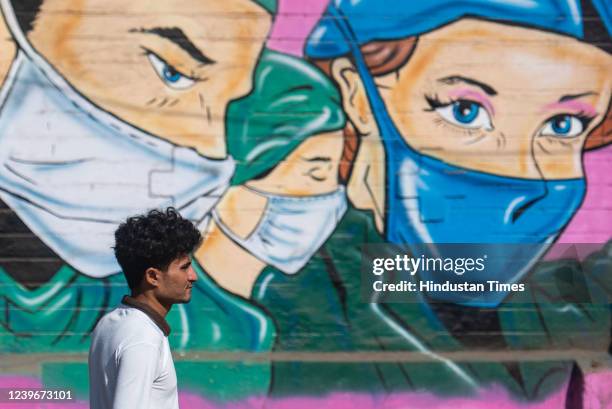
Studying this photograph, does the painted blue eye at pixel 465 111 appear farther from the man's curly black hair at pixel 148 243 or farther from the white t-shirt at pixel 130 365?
the white t-shirt at pixel 130 365

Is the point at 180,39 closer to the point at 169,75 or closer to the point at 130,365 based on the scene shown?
the point at 169,75

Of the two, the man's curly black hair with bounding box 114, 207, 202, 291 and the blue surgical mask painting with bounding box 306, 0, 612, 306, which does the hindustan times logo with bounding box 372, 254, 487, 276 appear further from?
the man's curly black hair with bounding box 114, 207, 202, 291

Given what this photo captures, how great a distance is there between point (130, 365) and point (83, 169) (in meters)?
4.34

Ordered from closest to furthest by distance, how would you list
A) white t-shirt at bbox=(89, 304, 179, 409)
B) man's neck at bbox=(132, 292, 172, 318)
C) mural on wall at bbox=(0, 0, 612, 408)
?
white t-shirt at bbox=(89, 304, 179, 409)
man's neck at bbox=(132, 292, 172, 318)
mural on wall at bbox=(0, 0, 612, 408)

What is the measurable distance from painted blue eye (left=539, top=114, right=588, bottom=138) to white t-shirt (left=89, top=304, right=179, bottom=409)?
178 inches

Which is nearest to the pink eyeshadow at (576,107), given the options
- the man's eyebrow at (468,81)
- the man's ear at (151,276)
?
the man's eyebrow at (468,81)

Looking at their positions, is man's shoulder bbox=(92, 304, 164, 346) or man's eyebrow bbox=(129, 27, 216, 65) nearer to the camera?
man's shoulder bbox=(92, 304, 164, 346)

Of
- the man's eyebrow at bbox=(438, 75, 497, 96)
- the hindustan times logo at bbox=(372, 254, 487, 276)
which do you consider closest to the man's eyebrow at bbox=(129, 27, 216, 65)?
the man's eyebrow at bbox=(438, 75, 497, 96)

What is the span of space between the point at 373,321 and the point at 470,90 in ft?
5.42

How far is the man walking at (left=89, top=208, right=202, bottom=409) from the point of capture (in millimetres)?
3355

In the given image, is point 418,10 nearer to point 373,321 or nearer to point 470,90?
point 470,90

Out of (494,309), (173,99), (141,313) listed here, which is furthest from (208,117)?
(141,313)

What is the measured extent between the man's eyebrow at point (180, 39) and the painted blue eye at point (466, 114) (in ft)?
5.18

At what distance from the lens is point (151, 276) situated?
11.9 ft
